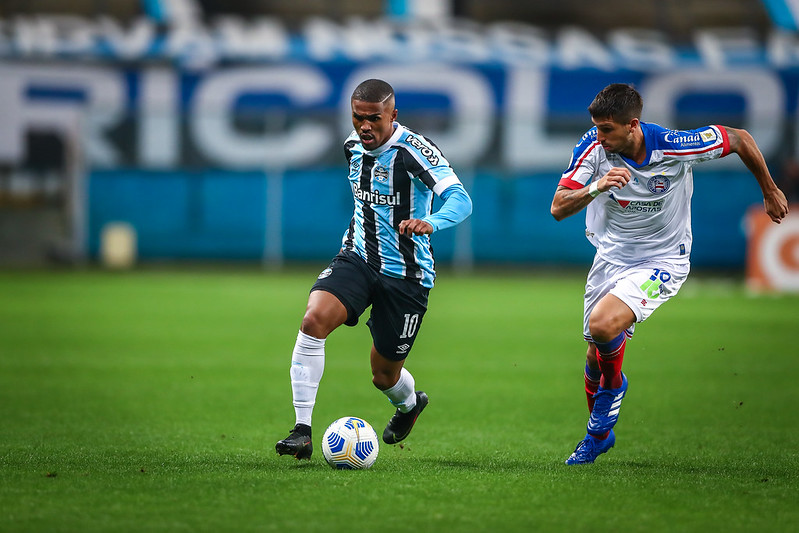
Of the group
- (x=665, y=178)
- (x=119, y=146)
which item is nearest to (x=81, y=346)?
(x=665, y=178)

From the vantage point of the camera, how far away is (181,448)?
21.5 feet

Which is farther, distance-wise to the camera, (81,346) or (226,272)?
(226,272)

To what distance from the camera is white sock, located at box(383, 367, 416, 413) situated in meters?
6.85

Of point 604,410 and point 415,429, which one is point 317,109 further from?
point 604,410

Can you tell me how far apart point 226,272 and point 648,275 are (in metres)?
17.9

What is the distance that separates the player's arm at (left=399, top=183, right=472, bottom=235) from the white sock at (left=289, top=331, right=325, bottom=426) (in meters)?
0.90

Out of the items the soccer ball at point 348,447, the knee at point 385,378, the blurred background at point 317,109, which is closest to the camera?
the soccer ball at point 348,447

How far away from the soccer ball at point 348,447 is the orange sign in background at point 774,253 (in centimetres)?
1474

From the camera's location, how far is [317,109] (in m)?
26.1

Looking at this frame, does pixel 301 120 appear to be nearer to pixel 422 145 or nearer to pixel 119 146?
pixel 119 146

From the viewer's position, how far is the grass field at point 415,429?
4.91 m

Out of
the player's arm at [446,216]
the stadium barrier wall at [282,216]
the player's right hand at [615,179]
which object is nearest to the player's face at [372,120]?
the player's arm at [446,216]

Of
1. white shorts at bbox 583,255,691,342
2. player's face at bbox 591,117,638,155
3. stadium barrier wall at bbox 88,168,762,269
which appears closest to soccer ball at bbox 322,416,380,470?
white shorts at bbox 583,255,691,342

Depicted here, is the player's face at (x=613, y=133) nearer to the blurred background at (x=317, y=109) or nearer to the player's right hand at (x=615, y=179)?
the player's right hand at (x=615, y=179)
